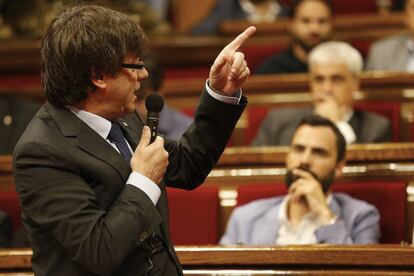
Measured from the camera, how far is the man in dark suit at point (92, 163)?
0.73m

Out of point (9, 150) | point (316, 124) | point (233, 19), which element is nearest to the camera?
point (316, 124)

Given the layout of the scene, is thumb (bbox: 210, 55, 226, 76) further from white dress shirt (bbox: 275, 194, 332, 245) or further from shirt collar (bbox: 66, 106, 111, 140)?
white dress shirt (bbox: 275, 194, 332, 245)

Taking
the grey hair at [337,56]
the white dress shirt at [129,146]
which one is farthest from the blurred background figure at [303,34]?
the white dress shirt at [129,146]

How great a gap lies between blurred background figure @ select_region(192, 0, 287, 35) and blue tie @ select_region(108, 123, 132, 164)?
5.44 feet

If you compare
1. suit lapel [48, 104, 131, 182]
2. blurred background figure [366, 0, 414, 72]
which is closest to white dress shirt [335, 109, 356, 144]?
blurred background figure [366, 0, 414, 72]

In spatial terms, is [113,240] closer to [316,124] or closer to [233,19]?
[316,124]

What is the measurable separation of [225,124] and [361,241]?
0.52 m

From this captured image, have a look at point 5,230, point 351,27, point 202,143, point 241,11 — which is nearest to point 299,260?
point 202,143

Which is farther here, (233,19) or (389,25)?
(233,19)

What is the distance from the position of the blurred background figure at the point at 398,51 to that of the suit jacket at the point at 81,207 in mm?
1296

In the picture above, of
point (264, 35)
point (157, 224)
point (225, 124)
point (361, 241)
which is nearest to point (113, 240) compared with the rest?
point (157, 224)

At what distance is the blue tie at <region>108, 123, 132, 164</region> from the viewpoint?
81cm

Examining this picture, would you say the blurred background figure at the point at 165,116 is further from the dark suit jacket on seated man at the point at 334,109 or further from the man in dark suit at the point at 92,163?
the man in dark suit at the point at 92,163

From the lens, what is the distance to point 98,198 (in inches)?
30.1
